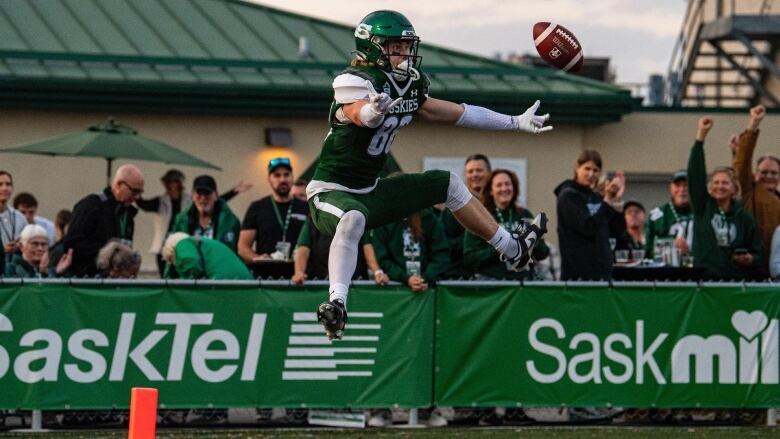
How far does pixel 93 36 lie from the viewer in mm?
24031

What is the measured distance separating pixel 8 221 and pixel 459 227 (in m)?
4.42

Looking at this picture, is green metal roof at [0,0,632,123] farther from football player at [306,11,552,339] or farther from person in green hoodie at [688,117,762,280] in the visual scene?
football player at [306,11,552,339]

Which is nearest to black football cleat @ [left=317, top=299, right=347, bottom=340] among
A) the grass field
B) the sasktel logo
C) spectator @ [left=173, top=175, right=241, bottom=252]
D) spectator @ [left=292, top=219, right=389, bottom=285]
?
the grass field

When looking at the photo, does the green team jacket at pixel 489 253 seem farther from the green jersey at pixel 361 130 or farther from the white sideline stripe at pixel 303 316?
the green jersey at pixel 361 130

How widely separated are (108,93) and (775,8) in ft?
35.4

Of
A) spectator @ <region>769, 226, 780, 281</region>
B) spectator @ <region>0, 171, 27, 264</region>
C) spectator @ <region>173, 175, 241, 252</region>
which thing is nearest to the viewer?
spectator @ <region>769, 226, 780, 281</region>

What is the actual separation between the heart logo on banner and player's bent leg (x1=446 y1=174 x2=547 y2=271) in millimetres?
2939

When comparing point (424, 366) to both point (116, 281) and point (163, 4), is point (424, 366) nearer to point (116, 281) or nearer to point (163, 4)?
point (116, 281)

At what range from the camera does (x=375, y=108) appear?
9.79 m

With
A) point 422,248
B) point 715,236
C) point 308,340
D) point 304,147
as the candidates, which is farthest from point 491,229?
point 304,147

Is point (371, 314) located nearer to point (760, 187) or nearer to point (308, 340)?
point (308, 340)

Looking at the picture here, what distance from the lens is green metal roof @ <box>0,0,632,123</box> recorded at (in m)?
22.3

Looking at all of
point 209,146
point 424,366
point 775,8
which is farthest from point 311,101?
point 424,366

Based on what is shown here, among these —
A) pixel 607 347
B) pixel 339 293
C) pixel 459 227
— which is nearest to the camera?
pixel 339 293
